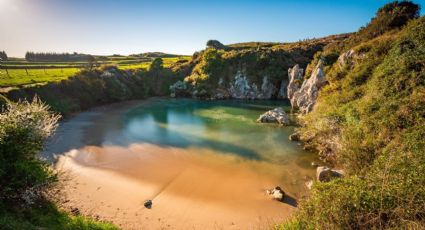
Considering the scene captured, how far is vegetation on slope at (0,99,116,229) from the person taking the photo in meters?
10.9

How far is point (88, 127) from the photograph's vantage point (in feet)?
129

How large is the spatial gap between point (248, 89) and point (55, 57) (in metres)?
79.8

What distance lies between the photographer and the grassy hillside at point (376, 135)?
8.67m

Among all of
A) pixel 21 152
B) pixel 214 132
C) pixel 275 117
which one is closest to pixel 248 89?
pixel 275 117

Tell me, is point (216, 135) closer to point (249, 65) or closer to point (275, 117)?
point (275, 117)

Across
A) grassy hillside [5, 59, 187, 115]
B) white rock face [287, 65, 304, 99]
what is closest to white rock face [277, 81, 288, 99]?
white rock face [287, 65, 304, 99]

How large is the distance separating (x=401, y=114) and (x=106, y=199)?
22.4m

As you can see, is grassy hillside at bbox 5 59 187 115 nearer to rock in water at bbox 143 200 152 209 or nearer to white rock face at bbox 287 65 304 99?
rock in water at bbox 143 200 152 209

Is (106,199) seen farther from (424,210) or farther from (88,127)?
(88,127)

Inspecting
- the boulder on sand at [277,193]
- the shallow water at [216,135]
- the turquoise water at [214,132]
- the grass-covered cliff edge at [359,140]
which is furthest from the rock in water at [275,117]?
the boulder on sand at [277,193]

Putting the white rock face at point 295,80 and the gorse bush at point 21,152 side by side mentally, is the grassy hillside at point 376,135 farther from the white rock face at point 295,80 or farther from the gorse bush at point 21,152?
the white rock face at point 295,80

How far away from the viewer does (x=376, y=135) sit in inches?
725

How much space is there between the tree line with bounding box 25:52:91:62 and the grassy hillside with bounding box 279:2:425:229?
301ft

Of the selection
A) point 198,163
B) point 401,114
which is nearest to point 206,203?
point 198,163
